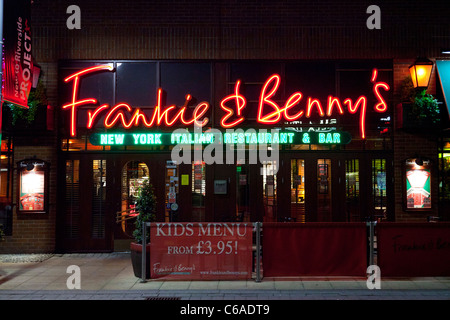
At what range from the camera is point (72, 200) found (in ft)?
36.9

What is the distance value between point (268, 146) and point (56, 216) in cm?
598

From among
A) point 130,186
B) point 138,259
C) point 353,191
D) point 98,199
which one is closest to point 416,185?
point 353,191

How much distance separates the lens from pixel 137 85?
11391 mm

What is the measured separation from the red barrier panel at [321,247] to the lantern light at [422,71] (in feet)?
15.9

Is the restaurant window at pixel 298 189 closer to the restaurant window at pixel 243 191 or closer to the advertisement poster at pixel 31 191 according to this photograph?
the restaurant window at pixel 243 191

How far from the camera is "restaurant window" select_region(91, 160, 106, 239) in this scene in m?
11.2

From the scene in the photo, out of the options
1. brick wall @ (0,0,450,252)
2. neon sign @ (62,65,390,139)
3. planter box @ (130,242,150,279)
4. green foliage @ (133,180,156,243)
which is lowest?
planter box @ (130,242,150,279)

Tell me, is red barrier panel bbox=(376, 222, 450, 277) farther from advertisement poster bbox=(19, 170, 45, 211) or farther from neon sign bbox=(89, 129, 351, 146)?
advertisement poster bbox=(19, 170, 45, 211)

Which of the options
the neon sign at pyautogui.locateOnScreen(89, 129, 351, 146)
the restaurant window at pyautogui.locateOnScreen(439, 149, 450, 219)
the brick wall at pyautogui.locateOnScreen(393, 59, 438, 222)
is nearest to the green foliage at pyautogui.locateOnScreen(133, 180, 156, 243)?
the neon sign at pyautogui.locateOnScreen(89, 129, 351, 146)

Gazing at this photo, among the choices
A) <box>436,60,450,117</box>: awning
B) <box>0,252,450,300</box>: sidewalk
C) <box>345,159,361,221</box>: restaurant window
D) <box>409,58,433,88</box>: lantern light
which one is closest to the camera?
<box>0,252,450,300</box>: sidewalk

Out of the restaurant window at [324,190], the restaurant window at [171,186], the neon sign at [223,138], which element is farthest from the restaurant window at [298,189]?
the restaurant window at [171,186]

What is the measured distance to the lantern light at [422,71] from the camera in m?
10.6

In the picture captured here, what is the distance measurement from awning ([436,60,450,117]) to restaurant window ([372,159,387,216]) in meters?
2.22

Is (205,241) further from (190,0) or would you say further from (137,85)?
(190,0)
